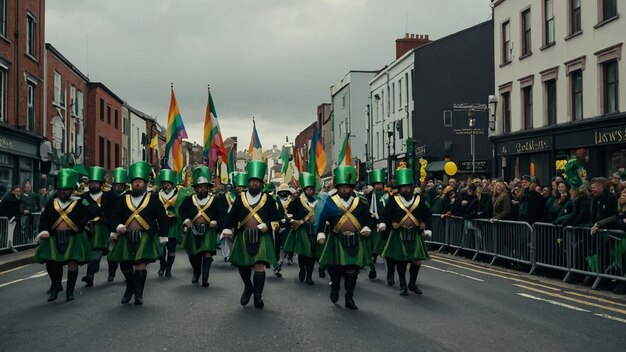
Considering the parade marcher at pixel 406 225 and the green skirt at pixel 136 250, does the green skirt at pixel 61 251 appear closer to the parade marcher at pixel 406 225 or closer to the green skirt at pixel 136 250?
the green skirt at pixel 136 250

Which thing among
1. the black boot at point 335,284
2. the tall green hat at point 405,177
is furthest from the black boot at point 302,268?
the black boot at point 335,284

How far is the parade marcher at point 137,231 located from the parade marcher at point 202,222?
5.42 feet

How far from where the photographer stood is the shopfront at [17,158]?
26.3 m

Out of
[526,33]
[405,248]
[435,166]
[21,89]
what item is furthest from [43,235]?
[435,166]

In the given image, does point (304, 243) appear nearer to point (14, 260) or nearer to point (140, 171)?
point (140, 171)

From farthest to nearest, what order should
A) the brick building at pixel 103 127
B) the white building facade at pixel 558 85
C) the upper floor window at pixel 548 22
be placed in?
the brick building at pixel 103 127 → the upper floor window at pixel 548 22 → the white building facade at pixel 558 85

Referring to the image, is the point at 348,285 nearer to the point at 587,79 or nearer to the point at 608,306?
the point at 608,306

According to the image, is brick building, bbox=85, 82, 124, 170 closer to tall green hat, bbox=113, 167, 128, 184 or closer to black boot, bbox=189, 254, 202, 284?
tall green hat, bbox=113, 167, 128, 184

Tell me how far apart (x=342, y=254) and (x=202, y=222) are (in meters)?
3.71

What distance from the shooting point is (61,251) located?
10.0 meters

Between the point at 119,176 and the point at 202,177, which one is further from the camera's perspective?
the point at 202,177

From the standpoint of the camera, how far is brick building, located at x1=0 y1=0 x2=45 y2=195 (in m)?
26.8

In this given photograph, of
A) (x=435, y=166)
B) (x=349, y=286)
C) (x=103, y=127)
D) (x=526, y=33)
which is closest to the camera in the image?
(x=349, y=286)

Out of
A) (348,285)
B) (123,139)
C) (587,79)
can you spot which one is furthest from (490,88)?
(348,285)
